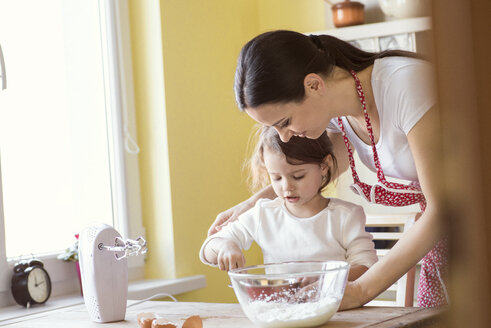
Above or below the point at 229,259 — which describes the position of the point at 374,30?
above

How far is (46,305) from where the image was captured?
204 centimetres

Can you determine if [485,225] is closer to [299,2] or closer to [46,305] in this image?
[46,305]

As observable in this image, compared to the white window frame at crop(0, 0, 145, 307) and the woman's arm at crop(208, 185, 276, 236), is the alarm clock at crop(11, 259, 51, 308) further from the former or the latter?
the woman's arm at crop(208, 185, 276, 236)

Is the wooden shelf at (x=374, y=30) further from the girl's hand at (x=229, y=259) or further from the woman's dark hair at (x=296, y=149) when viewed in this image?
→ the girl's hand at (x=229, y=259)

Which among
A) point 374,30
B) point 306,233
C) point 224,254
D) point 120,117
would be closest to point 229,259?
point 224,254

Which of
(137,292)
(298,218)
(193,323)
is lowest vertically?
(137,292)

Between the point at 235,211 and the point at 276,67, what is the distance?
19.6 inches

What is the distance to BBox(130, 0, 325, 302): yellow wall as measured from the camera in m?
2.54

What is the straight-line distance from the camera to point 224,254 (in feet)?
4.48

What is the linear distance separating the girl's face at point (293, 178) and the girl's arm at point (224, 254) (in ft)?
0.58

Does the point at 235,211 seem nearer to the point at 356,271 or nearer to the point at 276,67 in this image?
the point at 356,271

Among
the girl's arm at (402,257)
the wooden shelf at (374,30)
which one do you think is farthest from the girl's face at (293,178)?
the wooden shelf at (374,30)

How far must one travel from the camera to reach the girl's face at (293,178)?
1.51m

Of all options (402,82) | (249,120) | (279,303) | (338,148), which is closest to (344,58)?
(402,82)
